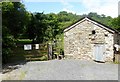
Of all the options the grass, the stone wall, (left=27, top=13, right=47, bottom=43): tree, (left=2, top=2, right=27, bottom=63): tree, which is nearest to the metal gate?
the stone wall

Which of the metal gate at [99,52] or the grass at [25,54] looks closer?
the grass at [25,54]

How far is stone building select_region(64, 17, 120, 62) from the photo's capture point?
73.9ft

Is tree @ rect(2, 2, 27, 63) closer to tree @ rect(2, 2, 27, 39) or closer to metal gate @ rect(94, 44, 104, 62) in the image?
tree @ rect(2, 2, 27, 39)

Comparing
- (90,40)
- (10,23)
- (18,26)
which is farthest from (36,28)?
(90,40)

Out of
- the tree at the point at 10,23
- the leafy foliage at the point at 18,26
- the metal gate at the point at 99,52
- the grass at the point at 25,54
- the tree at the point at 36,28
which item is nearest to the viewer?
the tree at the point at 10,23

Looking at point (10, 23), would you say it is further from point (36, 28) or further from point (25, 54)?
point (36, 28)

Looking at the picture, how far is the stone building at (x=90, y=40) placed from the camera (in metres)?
22.5

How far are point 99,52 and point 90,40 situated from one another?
5.56 ft

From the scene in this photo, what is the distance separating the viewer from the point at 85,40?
78.3 feet

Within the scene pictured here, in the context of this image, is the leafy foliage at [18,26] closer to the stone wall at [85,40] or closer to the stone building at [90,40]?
the stone wall at [85,40]

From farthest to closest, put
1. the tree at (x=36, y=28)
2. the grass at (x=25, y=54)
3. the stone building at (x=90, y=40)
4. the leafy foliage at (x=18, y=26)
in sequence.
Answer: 1. the tree at (x=36, y=28)
2. the stone building at (x=90, y=40)
3. the grass at (x=25, y=54)
4. the leafy foliage at (x=18, y=26)

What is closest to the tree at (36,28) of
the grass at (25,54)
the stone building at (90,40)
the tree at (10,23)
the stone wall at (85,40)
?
the tree at (10,23)

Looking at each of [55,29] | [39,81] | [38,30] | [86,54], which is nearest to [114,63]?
[86,54]

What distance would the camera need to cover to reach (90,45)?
930 inches
